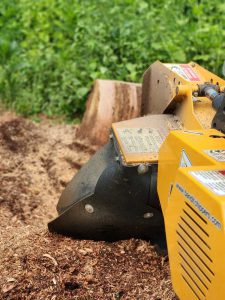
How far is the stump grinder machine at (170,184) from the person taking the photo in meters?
1.72

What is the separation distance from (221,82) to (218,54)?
7.49 feet

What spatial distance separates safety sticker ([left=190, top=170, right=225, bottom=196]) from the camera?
5.54 feet

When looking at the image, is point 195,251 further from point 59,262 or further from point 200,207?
point 59,262

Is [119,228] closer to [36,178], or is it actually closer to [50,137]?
[36,178]

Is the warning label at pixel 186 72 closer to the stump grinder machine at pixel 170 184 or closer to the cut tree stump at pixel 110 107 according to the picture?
the stump grinder machine at pixel 170 184

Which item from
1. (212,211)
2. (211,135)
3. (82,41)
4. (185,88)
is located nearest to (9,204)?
(185,88)

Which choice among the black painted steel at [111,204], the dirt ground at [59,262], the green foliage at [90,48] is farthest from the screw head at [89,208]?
the green foliage at [90,48]

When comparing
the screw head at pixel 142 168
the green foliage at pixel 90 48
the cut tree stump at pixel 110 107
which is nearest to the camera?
the screw head at pixel 142 168

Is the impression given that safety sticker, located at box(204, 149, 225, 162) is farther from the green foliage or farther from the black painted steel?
the green foliage

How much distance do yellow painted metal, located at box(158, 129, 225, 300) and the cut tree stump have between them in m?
2.40

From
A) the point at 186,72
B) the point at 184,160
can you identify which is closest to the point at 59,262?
the point at 184,160

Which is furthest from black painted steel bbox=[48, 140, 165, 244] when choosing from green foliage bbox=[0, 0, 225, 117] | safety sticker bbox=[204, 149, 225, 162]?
green foliage bbox=[0, 0, 225, 117]

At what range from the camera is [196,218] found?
1748 millimetres

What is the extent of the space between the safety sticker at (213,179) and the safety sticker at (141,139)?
76cm
